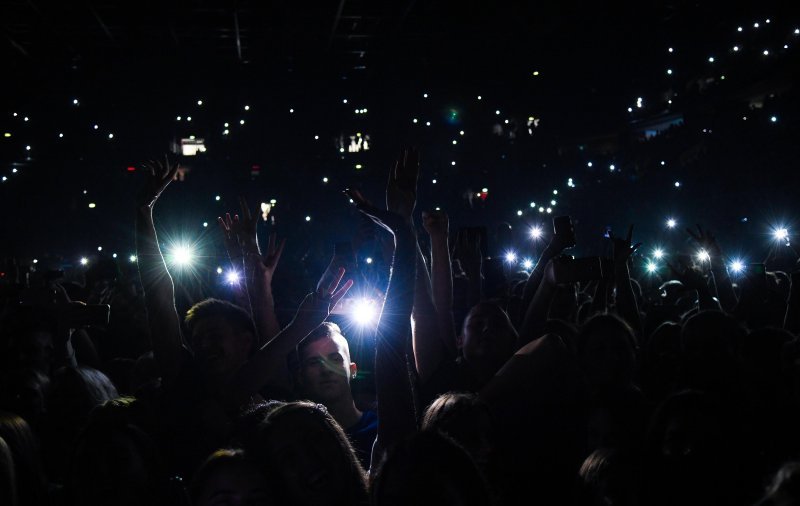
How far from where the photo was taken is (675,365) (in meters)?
4.17

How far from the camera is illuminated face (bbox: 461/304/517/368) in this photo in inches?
155

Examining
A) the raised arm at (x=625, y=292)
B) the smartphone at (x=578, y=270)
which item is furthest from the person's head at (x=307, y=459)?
the raised arm at (x=625, y=292)

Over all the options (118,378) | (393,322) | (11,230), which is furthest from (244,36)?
(393,322)

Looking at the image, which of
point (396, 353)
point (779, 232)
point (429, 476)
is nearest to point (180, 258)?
point (396, 353)

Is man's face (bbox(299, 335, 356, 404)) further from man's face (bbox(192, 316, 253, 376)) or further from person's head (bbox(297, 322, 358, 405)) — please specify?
man's face (bbox(192, 316, 253, 376))

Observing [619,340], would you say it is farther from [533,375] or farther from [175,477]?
[175,477]

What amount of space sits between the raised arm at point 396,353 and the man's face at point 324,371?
31.3 inches

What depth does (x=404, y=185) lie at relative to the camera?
3.65m

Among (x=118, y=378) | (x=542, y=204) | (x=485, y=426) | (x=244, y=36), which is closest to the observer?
(x=485, y=426)

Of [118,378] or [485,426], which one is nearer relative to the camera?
[485,426]

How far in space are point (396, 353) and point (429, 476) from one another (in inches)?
30.2

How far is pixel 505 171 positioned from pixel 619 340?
141 feet

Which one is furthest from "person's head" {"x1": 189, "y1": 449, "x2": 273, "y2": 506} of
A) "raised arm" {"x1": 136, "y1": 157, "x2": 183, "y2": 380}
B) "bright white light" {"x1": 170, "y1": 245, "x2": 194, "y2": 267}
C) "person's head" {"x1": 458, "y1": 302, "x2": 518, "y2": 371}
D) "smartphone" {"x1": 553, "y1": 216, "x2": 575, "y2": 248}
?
"bright white light" {"x1": 170, "y1": 245, "x2": 194, "y2": 267}

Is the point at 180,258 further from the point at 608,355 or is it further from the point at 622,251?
the point at 608,355
